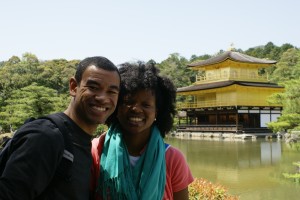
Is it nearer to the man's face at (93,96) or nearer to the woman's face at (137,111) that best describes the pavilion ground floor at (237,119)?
the woman's face at (137,111)

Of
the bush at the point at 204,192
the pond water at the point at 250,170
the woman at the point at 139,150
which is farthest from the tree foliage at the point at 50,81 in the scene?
the bush at the point at 204,192

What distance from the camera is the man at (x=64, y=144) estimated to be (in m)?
1.36

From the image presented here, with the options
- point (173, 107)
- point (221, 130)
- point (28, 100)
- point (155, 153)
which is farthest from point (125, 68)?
point (221, 130)

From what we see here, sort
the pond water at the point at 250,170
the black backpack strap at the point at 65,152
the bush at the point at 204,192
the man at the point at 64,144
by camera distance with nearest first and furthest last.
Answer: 1. the man at the point at 64,144
2. the black backpack strap at the point at 65,152
3. the bush at the point at 204,192
4. the pond water at the point at 250,170

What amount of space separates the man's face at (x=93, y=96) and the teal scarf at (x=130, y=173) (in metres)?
0.29

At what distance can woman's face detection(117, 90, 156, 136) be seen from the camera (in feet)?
6.95

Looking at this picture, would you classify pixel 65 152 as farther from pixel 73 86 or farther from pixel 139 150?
pixel 139 150

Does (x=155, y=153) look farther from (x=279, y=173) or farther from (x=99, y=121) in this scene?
(x=279, y=173)

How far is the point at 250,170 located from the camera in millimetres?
12484

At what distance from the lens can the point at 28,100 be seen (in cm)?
1619

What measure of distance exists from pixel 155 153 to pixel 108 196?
0.36m

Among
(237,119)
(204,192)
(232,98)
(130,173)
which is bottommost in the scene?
(204,192)

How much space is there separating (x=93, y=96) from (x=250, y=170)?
11.6m

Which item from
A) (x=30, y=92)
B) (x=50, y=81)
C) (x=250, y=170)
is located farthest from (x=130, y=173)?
(x=50, y=81)
